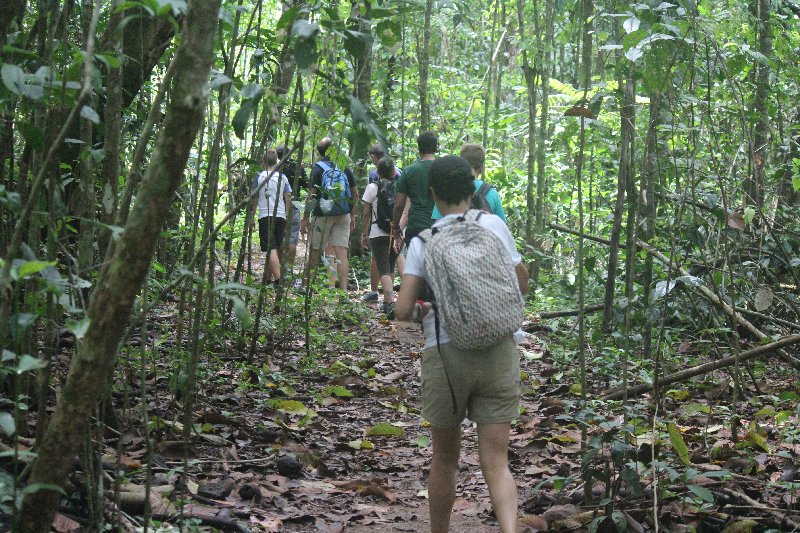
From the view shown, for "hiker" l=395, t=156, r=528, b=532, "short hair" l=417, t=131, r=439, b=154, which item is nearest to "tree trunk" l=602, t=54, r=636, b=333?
"hiker" l=395, t=156, r=528, b=532

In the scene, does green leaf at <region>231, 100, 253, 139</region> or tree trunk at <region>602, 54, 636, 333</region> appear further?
tree trunk at <region>602, 54, 636, 333</region>

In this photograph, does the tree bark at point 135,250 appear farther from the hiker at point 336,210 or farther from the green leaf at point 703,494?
the hiker at point 336,210

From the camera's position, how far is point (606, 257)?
28.8 ft

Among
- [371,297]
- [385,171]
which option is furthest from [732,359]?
[371,297]

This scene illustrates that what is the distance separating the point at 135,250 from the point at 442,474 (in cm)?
171

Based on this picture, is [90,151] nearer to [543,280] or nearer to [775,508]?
[775,508]

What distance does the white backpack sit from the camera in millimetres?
3104

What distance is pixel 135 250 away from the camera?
223 centimetres

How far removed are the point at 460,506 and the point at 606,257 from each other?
16.5 feet

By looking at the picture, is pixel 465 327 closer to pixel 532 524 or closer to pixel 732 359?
pixel 532 524

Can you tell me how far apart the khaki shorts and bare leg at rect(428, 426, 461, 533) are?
9 centimetres

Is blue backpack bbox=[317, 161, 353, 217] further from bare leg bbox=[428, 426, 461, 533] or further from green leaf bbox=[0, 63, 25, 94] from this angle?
green leaf bbox=[0, 63, 25, 94]

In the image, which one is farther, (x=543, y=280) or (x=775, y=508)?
(x=543, y=280)

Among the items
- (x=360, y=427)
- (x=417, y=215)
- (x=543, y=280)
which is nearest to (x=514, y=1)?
(x=543, y=280)
